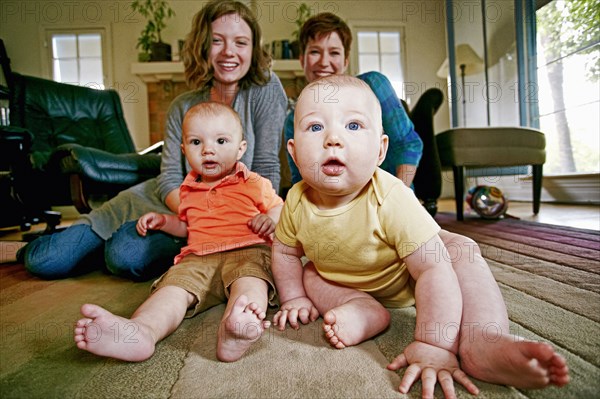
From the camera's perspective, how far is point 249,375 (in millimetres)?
471

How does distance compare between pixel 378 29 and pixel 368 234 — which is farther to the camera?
pixel 378 29

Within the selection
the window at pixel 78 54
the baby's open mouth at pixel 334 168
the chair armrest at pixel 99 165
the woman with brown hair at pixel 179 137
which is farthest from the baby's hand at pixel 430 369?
the window at pixel 78 54

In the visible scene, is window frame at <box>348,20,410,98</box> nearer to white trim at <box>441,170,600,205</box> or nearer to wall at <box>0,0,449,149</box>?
wall at <box>0,0,449,149</box>

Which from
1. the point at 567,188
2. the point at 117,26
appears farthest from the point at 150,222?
the point at 117,26

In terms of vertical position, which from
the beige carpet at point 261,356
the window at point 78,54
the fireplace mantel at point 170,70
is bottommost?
the beige carpet at point 261,356

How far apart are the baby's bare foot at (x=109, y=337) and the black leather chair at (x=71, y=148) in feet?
3.35

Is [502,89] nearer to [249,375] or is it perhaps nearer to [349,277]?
[349,277]

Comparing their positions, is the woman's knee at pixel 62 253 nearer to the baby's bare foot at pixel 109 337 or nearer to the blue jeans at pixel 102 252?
the blue jeans at pixel 102 252

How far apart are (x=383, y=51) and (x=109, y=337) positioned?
4482 mm

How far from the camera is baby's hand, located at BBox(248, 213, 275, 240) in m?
0.82

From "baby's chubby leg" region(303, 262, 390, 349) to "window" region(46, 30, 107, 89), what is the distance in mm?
4137

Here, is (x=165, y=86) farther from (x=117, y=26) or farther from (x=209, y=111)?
(x=209, y=111)

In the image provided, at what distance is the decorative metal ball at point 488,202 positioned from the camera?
2.07m

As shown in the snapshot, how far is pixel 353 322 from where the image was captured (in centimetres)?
54
